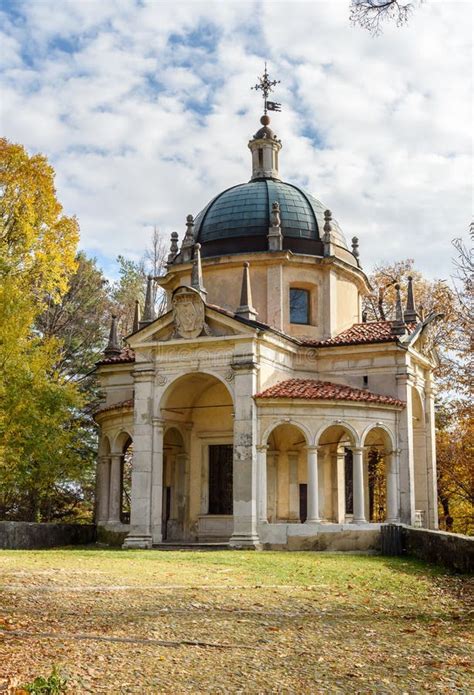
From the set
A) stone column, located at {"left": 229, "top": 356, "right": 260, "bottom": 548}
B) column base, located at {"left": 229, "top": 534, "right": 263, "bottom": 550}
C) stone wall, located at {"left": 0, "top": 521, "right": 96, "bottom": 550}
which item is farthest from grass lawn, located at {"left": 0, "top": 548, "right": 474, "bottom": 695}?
stone column, located at {"left": 229, "top": 356, "right": 260, "bottom": 548}

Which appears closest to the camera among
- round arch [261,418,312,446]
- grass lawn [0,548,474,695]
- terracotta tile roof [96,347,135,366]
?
grass lawn [0,548,474,695]

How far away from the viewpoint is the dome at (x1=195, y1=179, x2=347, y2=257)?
97.2ft

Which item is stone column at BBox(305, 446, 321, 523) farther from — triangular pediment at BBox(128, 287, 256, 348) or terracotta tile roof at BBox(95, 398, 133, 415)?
terracotta tile roof at BBox(95, 398, 133, 415)

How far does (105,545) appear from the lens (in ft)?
87.2

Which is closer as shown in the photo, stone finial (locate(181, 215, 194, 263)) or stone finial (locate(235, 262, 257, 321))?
stone finial (locate(235, 262, 257, 321))

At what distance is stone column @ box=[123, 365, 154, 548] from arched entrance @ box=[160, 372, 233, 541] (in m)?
1.92

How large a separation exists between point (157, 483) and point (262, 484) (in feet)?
11.6

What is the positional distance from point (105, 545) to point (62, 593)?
619 inches

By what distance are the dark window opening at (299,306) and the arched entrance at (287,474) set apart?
4561mm

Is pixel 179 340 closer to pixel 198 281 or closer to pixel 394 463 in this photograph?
pixel 198 281

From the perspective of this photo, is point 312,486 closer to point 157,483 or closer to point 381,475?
point 157,483

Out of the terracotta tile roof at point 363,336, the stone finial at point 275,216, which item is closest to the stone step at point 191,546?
the terracotta tile roof at point 363,336

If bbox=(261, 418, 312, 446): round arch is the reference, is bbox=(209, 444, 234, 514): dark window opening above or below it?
below

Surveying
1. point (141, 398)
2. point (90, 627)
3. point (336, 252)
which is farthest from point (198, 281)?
point (90, 627)
